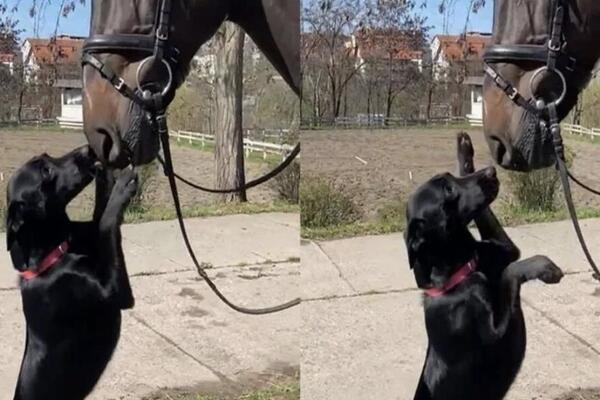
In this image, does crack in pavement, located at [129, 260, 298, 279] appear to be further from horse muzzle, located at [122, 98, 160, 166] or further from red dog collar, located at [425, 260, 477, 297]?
red dog collar, located at [425, 260, 477, 297]

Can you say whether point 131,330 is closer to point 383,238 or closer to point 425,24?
point 383,238

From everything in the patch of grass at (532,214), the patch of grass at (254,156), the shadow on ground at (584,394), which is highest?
the patch of grass at (254,156)

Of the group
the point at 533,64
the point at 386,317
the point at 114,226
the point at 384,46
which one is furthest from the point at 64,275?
the point at 533,64

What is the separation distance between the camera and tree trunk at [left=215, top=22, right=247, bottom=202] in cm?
261

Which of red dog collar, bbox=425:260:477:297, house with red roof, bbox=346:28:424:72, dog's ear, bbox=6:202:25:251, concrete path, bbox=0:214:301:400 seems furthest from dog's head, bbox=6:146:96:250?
red dog collar, bbox=425:260:477:297

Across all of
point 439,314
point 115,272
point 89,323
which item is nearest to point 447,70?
point 439,314

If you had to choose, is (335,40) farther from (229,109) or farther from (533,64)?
(533,64)

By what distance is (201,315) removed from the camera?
289 centimetres

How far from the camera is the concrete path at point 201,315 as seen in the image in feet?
8.94

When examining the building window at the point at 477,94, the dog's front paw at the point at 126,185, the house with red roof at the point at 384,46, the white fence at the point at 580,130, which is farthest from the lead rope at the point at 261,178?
the white fence at the point at 580,130

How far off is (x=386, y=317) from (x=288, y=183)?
54 centimetres

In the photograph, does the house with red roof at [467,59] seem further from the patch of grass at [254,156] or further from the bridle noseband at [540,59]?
the patch of grass at [254,156]

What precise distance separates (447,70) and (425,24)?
0.50ft

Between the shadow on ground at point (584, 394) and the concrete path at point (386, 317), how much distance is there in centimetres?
8
